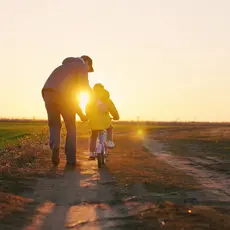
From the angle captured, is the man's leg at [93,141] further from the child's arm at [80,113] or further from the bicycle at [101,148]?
the child's arm at [80,113]

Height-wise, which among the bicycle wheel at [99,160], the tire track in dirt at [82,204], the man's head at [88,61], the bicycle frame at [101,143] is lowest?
the tire track in dirt at [82,204]

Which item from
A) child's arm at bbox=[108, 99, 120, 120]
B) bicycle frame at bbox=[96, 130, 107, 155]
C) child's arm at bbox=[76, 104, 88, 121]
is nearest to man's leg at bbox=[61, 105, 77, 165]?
child's arm at bbox=[76, 104, 88, 121]

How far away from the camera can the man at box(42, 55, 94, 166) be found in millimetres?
9844

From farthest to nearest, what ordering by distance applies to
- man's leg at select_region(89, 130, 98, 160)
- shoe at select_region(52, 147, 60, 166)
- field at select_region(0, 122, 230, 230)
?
1. man's leg at select_region(89, 130, 98, 160)
2. shoe at select_region(52, 147, 60, 166)
3. field at select_region(0, 122, 230, 230)

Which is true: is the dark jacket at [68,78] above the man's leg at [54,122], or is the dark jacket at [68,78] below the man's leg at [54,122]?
above

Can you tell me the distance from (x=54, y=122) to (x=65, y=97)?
610 mm

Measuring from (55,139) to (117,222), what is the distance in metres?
5.11

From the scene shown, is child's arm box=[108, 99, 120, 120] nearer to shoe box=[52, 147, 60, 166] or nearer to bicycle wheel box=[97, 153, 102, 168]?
bicycle wheel box=[97, 153, 102, 168]

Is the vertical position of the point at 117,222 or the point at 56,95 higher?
the point at 56,95

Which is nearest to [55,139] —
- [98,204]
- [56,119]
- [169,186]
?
[56,119]

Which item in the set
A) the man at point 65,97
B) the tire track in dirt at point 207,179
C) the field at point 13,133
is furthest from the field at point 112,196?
the field at point 13,133

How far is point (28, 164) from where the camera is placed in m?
10.2

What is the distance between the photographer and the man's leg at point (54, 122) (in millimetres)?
9859

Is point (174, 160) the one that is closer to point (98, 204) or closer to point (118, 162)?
point (118, 162)
